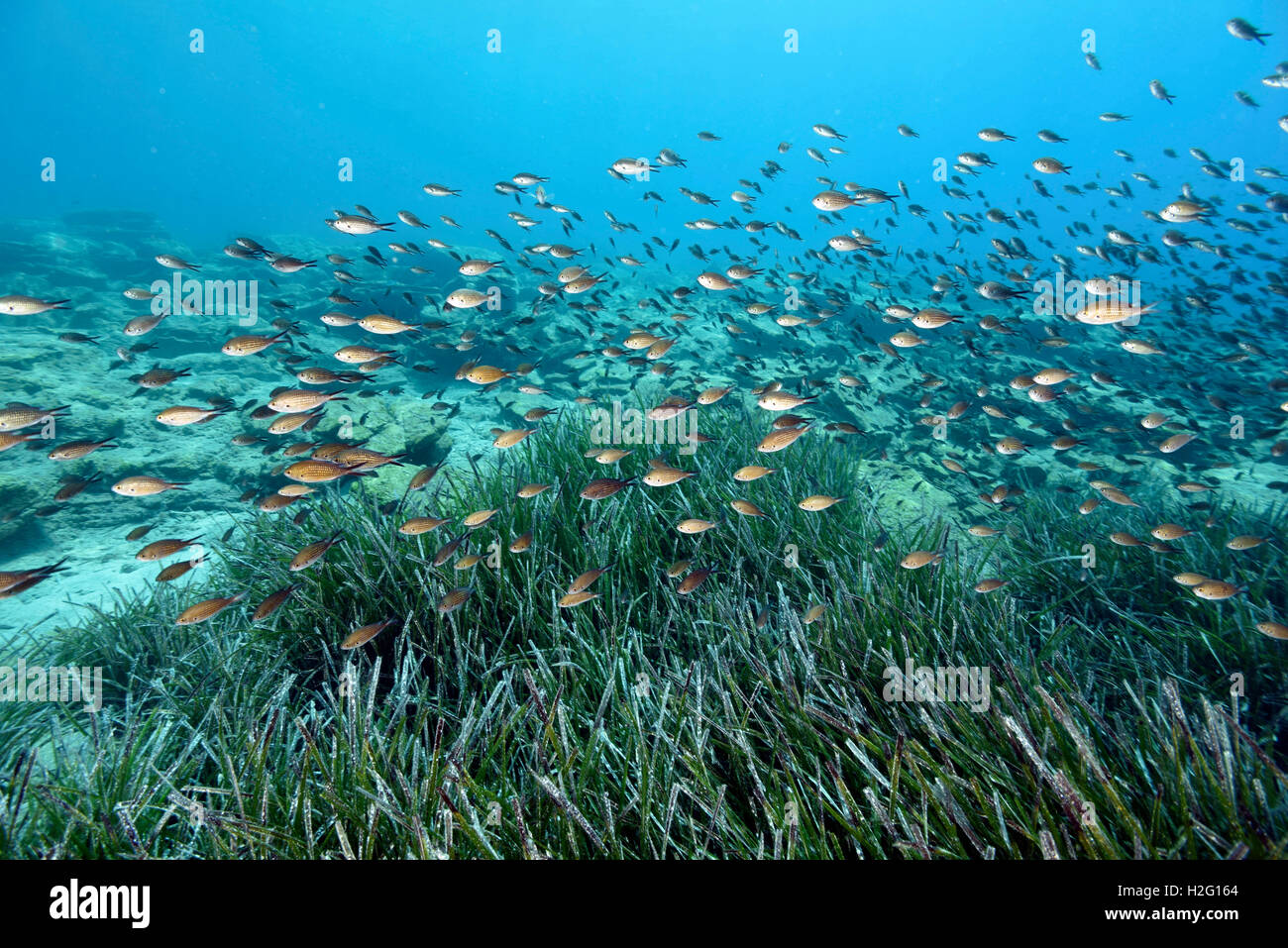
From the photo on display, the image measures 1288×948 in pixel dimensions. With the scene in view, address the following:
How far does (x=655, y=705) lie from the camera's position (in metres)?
2.75

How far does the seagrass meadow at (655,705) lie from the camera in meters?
1.97

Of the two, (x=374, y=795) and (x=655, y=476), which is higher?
(x=655, y=476)

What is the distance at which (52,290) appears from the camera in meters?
18.0

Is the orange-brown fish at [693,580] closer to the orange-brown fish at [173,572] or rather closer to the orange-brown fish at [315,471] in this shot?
the orange-brown fish at [315,471]

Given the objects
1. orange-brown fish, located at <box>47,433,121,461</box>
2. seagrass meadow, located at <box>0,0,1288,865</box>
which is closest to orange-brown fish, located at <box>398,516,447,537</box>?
seagrass meadow, located at <box>0,0,1288,865</box>

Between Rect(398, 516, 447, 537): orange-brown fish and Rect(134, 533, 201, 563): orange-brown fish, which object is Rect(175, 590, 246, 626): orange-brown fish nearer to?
Rect(134, 533, 201, 563): orange-brown fish

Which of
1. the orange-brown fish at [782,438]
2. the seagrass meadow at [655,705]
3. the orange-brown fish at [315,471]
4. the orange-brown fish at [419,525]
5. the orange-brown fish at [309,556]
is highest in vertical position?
the orange-brown fish at [782,438]

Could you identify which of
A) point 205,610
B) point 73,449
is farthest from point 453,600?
point 73,449

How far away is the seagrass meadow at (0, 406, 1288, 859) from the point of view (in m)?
1.97

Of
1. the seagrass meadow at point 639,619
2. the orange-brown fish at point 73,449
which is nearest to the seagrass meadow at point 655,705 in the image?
the seagrass meadow at point 639,619

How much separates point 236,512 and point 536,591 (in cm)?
653

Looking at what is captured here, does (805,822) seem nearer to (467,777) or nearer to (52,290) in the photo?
(467,777)

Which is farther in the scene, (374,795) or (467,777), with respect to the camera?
(467,777)
